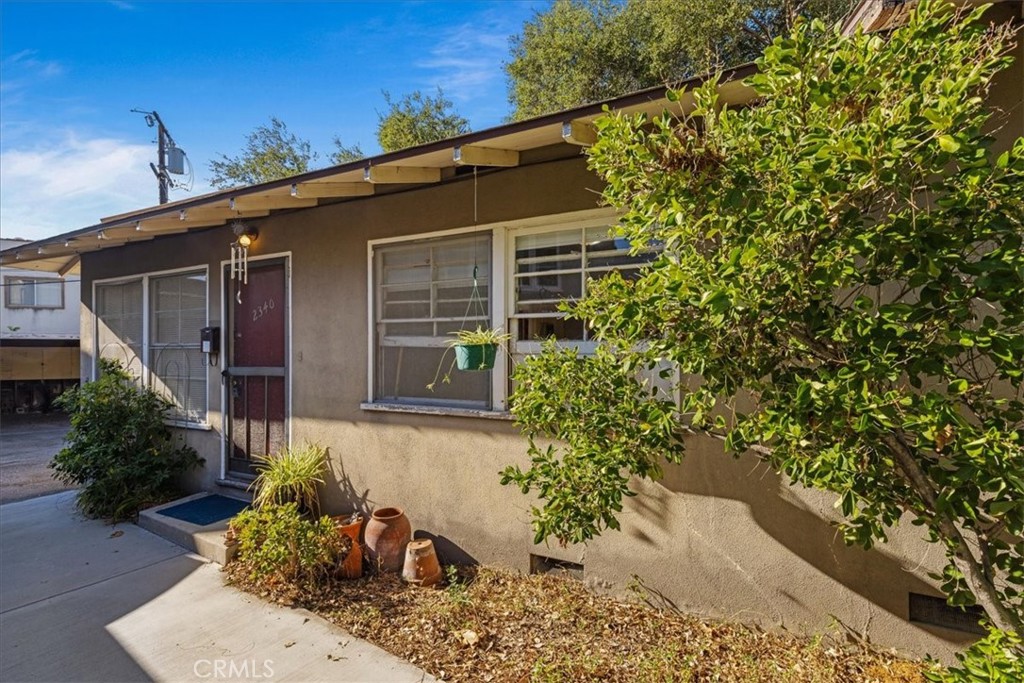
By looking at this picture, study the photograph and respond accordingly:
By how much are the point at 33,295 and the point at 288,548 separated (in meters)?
18.1

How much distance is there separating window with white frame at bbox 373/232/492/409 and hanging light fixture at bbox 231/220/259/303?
172 centimetres

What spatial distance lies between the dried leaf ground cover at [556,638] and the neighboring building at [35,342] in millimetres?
15551

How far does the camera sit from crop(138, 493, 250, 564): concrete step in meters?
4.18

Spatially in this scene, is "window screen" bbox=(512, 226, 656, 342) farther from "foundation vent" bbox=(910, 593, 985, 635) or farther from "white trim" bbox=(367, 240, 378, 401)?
"foundation vent" bbox=(910, 593, 985, 635)

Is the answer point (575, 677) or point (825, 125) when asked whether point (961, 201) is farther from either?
point (575, 677)

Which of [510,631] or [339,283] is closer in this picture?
[510,631]

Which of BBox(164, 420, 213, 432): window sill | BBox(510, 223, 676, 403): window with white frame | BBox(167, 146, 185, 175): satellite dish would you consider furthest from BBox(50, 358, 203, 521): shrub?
BBox(167, 146, 185, 175): satellite dish

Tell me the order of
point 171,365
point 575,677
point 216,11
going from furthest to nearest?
point 216,11 < point 171,365 < point 575,677

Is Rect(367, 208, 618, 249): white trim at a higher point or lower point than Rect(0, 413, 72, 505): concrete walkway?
higher

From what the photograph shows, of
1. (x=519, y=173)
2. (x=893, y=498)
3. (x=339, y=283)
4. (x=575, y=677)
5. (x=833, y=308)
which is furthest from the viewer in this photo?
(x=339, y=283)

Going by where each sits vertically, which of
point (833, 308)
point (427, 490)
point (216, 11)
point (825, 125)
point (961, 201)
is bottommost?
point (427, 490)

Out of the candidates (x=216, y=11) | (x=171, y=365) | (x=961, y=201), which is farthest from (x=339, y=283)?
(x=216, y=11)

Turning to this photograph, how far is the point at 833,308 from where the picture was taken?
168cm

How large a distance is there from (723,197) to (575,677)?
8.02 feet
